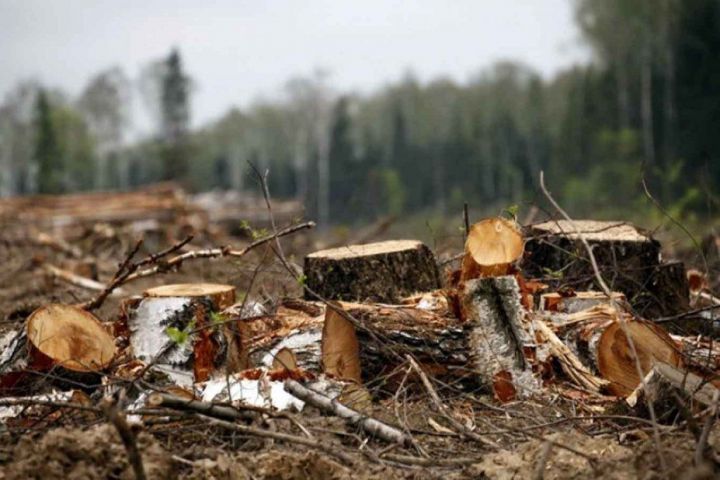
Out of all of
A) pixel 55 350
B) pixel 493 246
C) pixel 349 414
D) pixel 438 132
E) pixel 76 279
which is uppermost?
pixel 438 132

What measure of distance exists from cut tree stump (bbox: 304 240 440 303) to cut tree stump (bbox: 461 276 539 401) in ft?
2.87

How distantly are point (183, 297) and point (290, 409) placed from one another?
3.56 ft

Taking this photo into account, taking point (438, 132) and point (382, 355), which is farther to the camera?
point (438, 132)

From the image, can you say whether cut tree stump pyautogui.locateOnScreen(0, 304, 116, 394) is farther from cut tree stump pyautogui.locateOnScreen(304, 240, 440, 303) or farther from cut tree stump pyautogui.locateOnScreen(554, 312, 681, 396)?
cut tree stump pyautogui.locateOnScreen(554, 312, 681, 396)

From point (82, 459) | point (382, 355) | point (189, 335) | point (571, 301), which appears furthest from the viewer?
point (571, 301)

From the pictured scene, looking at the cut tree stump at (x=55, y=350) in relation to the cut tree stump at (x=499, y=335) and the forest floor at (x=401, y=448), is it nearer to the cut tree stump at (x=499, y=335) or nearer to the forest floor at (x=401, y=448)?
the forest floor at (x=401, y=448)

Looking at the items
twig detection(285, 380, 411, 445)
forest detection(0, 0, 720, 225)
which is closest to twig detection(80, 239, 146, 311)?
twig detection(285, 380, 411, 445)

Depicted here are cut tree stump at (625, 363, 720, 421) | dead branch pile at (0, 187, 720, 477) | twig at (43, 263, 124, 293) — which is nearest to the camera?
cut tree stump at (625, 363, 720, 421)

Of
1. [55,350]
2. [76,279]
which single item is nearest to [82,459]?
[55,350]

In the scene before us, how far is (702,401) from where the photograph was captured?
3613 mm

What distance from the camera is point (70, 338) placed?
464 centimetres

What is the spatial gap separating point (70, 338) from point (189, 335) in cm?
70

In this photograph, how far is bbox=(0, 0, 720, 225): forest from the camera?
30672 millimetres

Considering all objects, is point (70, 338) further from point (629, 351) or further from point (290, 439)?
point (629, 351)
